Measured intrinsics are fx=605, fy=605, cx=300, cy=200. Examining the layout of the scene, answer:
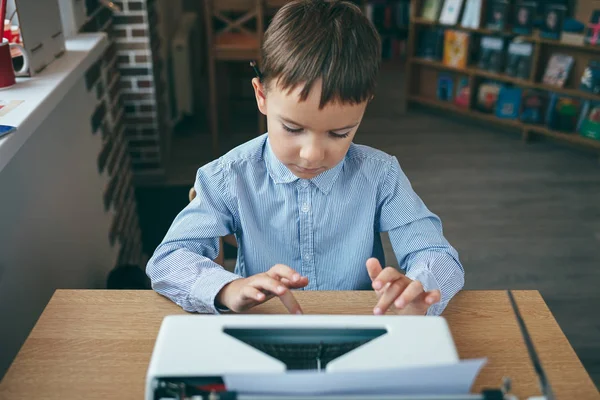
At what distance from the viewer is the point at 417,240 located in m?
1.22

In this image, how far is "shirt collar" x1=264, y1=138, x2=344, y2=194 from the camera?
1.28 meters

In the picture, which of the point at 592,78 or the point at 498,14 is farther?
the point at 498,14

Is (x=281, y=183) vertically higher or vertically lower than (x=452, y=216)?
higher

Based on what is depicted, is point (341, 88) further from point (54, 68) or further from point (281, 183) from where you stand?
point (54, 68)

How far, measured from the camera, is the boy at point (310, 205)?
1.02 meters

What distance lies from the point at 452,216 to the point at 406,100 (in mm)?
2020

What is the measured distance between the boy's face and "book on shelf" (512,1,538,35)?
12.2ft

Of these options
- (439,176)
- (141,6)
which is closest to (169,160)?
(141,6)

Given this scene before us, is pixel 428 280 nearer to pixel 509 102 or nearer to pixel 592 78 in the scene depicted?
pixel 592 78

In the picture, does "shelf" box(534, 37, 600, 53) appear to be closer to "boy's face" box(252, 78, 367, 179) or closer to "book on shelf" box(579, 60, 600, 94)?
"book on shelf" box(579, 60, 600, 94)

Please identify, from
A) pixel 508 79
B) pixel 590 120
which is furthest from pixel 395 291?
pixel 508 79

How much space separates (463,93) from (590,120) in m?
1.06

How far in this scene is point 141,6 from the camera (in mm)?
3170

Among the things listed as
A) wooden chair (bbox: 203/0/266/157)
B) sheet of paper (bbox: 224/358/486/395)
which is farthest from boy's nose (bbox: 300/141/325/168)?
wooden chair (bbox: 203/0/266/157)
